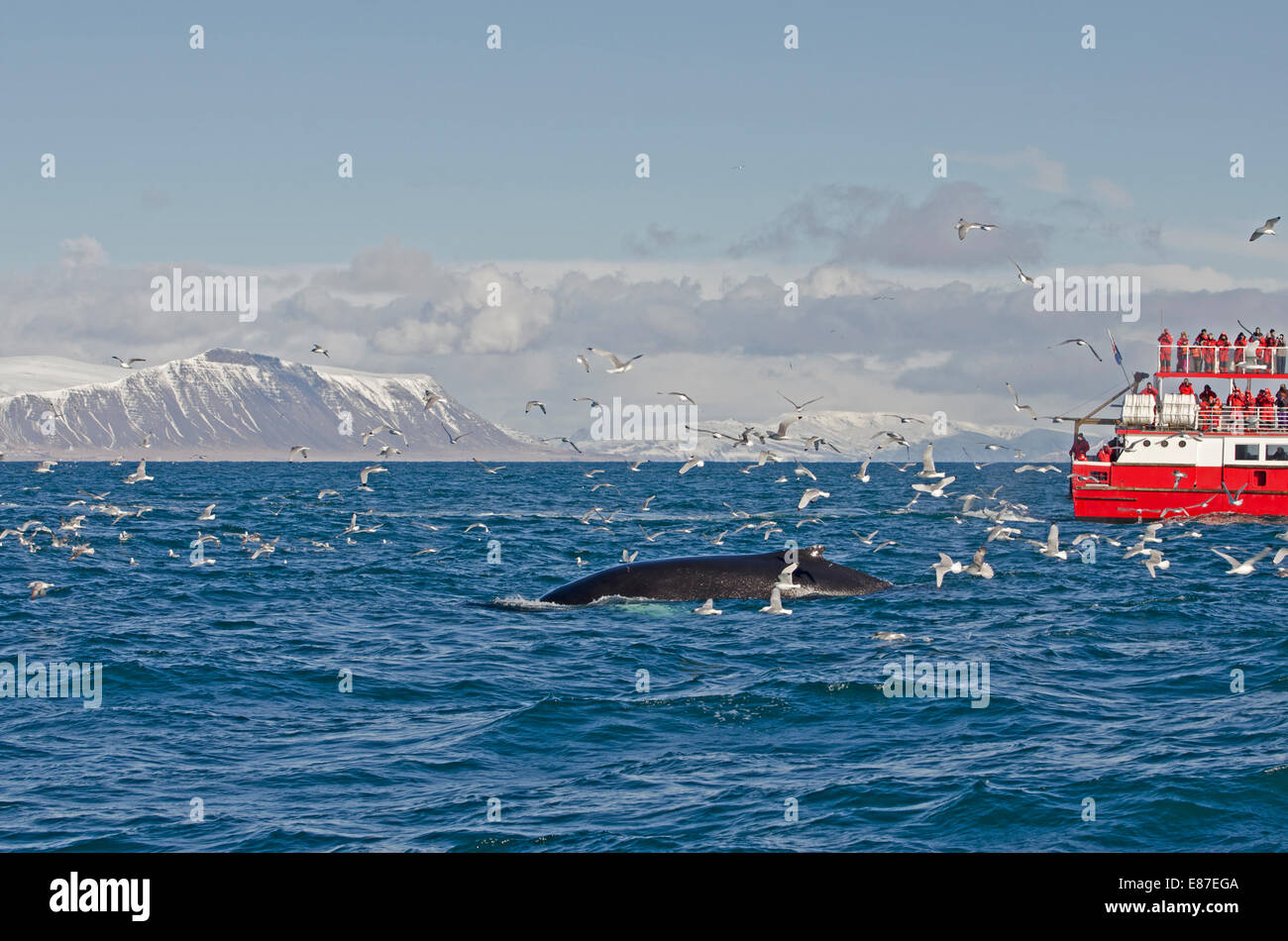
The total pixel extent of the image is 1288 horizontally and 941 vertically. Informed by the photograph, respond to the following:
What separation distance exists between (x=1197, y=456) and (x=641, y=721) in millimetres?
46418

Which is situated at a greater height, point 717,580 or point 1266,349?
point 1266,349

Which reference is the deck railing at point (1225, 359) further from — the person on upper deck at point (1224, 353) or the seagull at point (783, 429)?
the seagull at point (783, 429)

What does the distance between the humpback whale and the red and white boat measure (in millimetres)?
33535

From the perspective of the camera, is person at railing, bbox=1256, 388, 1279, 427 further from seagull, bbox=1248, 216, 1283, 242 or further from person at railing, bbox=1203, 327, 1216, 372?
seagull, bbox=1248, 216, 1283, 242

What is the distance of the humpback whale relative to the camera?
82.8ft

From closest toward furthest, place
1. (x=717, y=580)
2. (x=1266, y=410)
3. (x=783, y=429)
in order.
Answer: (x=717, y=580) < (x=783, y=429) < (x=1266, y=410)

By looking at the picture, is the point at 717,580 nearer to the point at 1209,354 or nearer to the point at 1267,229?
the point at 1267,229

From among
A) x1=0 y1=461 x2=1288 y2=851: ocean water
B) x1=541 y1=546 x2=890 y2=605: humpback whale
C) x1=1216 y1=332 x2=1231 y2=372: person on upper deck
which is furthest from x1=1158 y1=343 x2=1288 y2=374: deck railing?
x1=541 y1=546 x2=890 y2=605: humpback whale

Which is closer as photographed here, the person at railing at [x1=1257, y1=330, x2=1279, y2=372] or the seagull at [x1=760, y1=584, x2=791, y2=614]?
the seagull at [x1=760, y1=584, x2=791, y2=614]

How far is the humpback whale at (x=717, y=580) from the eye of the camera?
82.8ft

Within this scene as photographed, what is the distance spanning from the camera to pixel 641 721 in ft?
51.8

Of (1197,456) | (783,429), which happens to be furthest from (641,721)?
(1197,456)

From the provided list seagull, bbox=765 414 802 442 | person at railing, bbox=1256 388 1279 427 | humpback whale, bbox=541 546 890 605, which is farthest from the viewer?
person at railing, bbox=1256 388 1279 427

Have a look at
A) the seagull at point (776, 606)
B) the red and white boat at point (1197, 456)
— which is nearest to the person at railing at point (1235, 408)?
the red and white boat at point (1197, 456)
